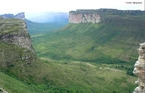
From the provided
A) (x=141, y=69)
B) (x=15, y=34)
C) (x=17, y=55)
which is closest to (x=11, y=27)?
(x=15, y=34)

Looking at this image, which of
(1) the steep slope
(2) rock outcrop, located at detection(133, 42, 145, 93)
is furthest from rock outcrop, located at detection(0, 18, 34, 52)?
(2) rock outcrop, located at detection(133, 42, 145, 93)

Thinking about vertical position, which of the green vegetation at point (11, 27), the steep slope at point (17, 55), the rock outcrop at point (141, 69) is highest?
the rock outcrop at point (141, 69)

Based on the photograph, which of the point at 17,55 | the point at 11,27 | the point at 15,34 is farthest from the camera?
the point at 11,27

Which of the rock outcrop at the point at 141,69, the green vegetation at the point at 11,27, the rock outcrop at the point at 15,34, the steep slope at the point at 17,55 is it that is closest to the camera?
the rock outcrop at the point at 141,69

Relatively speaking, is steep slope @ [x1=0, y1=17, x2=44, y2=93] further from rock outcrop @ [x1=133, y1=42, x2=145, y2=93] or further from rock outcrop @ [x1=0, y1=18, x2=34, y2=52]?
rock outcrop @ [x1=133, y1=42, x2=145, y2=93]

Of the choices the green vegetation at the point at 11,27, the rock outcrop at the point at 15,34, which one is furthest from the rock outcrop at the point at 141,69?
the green vegetation at the point at 11,27

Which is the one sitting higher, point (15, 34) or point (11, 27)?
point (11, 27)

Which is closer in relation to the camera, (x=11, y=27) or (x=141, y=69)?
(x=141, y=69)

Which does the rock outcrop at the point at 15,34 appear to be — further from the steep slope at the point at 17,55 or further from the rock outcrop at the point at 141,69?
the rock outcrop at the point at 141,69

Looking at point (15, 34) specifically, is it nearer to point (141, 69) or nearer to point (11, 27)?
point (11, 27)

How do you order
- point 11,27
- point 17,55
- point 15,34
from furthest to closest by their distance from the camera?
point 11,27 < point 15,34 < point 17,55
